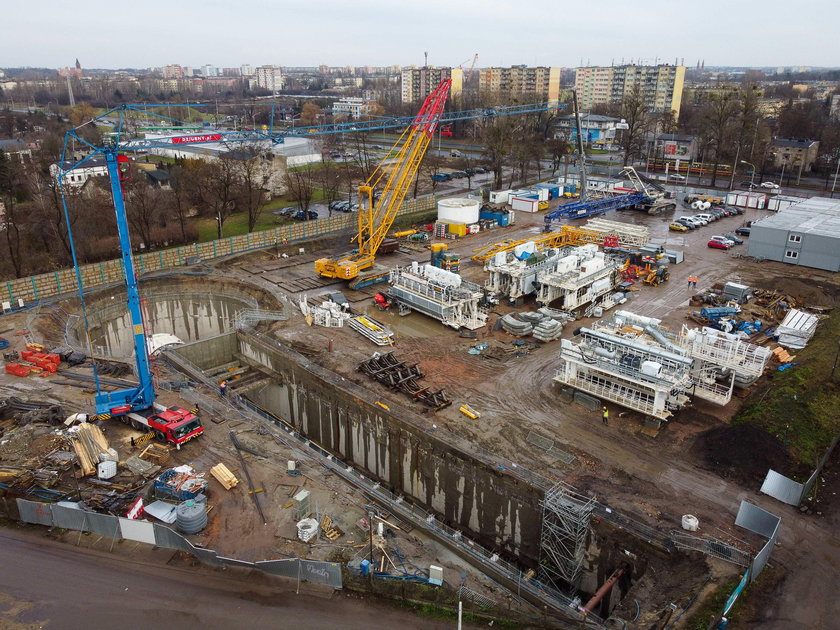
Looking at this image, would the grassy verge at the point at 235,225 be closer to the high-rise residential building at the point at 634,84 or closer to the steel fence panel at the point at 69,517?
the steel fence panel at the point at 69,517

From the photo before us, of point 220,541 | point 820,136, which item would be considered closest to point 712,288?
point 220,541

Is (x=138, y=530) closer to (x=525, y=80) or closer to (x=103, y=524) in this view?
(x=103, y=524)

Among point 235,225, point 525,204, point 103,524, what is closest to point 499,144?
point 525,204

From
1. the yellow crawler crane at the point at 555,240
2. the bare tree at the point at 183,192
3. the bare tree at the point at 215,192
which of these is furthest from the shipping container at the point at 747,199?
the bare tree at the point at 183,192

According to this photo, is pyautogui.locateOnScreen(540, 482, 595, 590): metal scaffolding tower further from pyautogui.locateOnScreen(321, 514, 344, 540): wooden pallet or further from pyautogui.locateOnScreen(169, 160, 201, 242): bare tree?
pyautogui.locateOnScreen(169, 160, 201, 242): bare tree

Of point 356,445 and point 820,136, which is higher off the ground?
point 820,136

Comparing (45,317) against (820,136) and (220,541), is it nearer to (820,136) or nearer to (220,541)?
(220,541)
